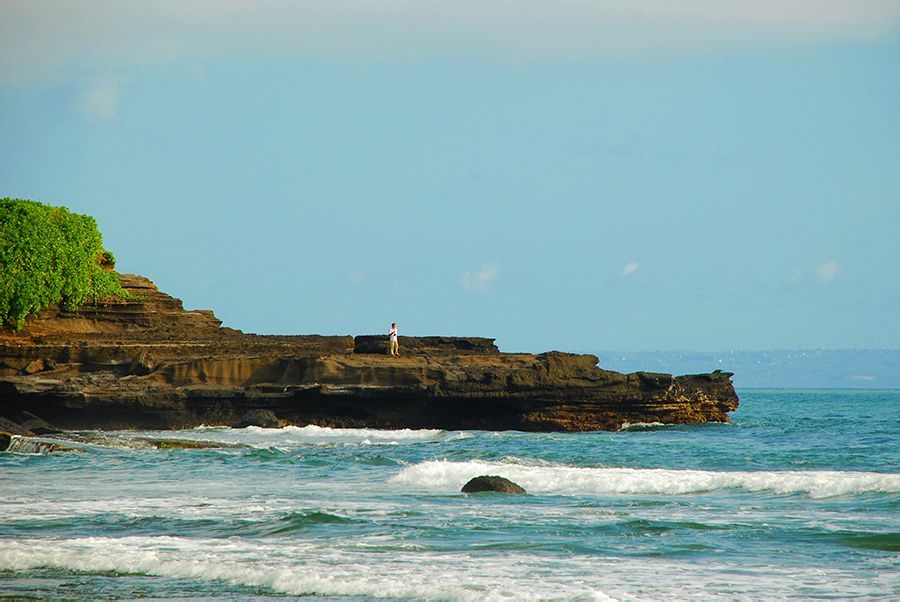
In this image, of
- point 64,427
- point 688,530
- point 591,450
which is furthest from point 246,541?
point 64,427

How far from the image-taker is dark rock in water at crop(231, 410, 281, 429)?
36.5m

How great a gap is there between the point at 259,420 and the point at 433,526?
71.0ft

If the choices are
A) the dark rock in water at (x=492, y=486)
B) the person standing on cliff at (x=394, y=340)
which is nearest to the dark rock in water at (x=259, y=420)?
the person standing on cliff at (x=394, y=340)

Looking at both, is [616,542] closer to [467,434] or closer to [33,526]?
[33,526]

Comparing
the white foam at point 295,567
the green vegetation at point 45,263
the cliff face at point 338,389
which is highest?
the green vegetation at point 45,263

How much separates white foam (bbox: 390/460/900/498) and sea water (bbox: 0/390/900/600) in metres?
0.06

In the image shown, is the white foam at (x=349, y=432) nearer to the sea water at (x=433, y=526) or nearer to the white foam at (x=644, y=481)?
the sea water at (x=433, y=526)

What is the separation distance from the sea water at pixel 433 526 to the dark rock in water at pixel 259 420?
7607 mm

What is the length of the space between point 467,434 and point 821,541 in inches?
846

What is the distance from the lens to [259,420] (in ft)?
120

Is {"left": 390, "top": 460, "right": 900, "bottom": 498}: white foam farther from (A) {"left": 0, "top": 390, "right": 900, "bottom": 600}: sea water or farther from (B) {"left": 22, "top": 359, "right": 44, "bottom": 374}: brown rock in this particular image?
(B) {"left": 22, "top": 359, "right": 44, "bottom": 374}: brown rock

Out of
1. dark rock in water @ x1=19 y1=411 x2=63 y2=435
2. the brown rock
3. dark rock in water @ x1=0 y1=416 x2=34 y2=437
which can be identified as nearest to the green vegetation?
A: the brown rock

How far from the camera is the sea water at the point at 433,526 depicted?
11961mm

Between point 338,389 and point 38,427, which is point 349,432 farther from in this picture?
point 38,427
